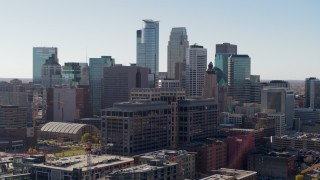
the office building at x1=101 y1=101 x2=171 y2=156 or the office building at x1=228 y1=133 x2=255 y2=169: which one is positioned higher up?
the office building at x1=101 y1=101 x2=171 y2=156

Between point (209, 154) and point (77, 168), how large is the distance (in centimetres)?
2541

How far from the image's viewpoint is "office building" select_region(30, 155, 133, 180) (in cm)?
5669

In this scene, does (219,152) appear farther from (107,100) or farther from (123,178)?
(107,100)

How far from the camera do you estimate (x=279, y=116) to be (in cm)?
12512

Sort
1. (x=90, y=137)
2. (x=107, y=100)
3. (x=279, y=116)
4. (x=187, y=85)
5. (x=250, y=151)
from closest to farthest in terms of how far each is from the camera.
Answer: (x=250, y=151) → (x=90, y=137) → (x=279, y=116) → (x=107, y=100) → (x=187, y=85)

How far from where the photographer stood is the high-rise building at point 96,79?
155500 millimetres

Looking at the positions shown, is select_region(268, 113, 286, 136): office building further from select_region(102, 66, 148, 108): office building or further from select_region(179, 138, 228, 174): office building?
select_region(179, 138, 228, 174): office building

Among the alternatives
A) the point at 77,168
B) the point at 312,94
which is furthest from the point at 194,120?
the point at 312,94

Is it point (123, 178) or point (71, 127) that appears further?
point (71, 127)

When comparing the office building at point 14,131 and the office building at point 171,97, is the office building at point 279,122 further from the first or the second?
the office building at point 14,131

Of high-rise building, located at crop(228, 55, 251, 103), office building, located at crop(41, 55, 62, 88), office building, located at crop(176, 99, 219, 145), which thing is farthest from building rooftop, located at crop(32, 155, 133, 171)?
office building, located at crop(41, 55, 62, 88)

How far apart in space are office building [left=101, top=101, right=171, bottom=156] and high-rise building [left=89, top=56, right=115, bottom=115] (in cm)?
7390

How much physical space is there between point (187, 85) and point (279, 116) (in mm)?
45707

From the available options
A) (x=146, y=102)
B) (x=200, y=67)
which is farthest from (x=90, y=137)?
(x=200, y=67)
